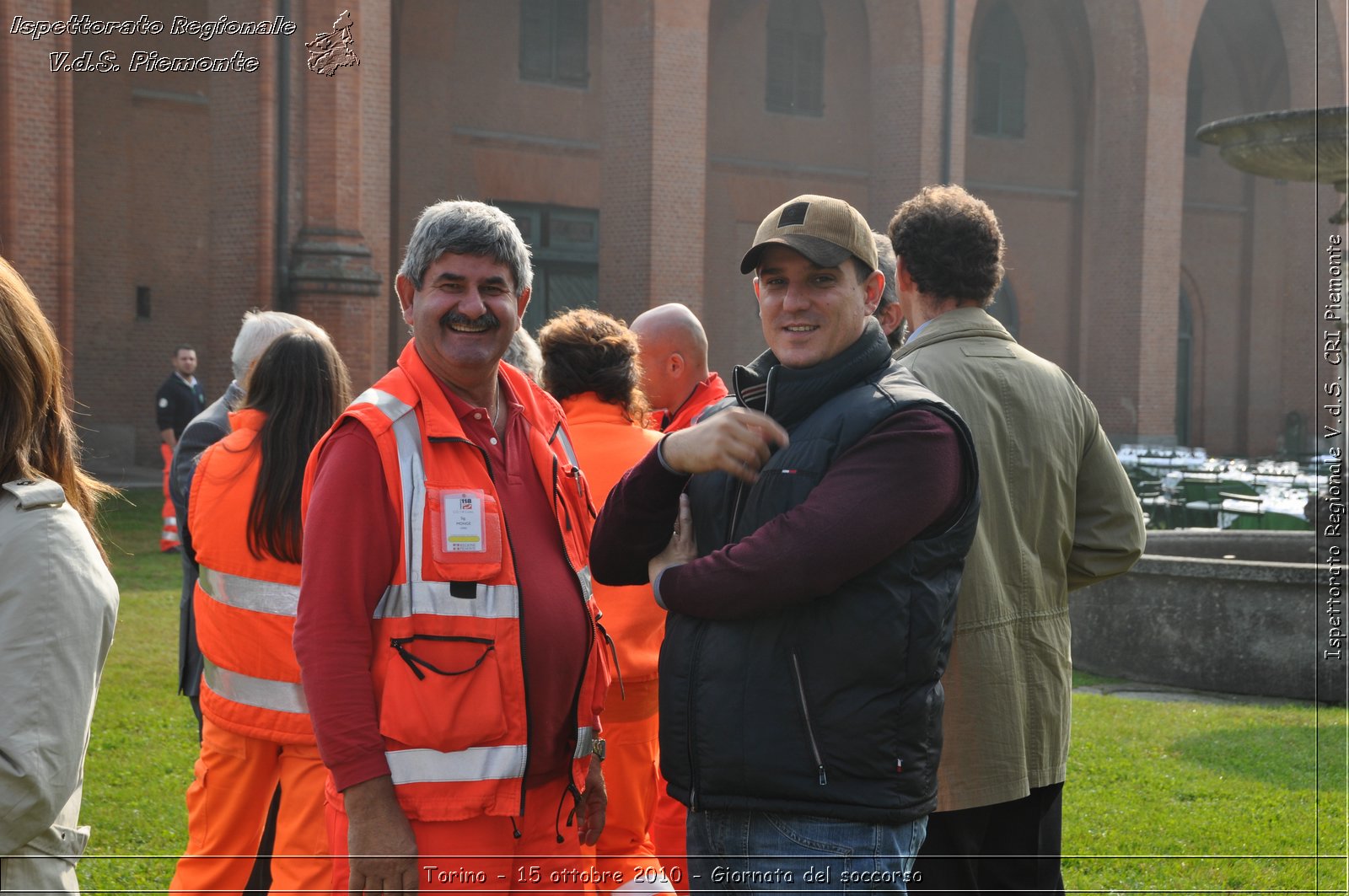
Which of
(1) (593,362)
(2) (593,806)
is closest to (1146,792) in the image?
(1) (593,362)

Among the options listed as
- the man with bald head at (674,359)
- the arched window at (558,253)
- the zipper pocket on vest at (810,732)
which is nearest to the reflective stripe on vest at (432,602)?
the zipper pocket on vest at (810,732)

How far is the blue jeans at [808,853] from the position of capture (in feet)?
7.35

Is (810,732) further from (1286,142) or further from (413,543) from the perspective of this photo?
(1286,142)

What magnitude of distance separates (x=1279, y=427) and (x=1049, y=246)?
783 centimetres

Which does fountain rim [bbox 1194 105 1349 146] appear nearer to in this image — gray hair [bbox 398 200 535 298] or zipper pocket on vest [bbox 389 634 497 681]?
gray hair [bbox 398 200 535 298]

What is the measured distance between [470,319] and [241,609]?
153 centimetres

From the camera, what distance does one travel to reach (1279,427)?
31750 mm

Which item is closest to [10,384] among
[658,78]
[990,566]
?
[990,566]

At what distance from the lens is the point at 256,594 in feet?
12.3

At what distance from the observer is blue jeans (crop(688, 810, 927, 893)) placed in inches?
88.2

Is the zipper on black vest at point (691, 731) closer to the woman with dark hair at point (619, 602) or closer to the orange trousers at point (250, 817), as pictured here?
the woman with dark hair at point (619, 602)

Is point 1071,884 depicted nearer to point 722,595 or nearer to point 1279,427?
point 722,595

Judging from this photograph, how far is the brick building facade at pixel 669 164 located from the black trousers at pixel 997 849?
46.2 ft

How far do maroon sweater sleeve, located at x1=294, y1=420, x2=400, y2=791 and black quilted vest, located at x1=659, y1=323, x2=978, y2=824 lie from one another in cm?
56
